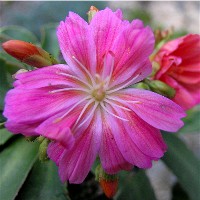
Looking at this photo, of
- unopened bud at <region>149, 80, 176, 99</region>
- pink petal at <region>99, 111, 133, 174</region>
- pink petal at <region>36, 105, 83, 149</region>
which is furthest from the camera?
unopened bud at <region>149, 80, 176, 99</region>

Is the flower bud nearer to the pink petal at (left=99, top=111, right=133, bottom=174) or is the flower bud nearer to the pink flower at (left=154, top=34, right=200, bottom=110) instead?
the pink petal at (left=99, top=111, right=133, bottom=174)

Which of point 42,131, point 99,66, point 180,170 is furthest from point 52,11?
point 42,131

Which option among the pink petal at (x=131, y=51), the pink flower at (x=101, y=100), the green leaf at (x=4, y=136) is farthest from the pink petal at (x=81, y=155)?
the green leaf at (x=4, y=136)

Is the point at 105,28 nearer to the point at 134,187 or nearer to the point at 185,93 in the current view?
the point at 185,93

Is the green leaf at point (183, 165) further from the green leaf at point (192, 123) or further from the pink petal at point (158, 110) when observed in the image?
the pink petal at point (158, 110)

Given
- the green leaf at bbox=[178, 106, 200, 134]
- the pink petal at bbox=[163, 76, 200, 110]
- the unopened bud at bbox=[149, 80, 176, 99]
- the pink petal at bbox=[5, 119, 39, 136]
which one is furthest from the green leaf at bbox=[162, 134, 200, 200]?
the pink petal at bbox=[5, 119, 39, 136]
